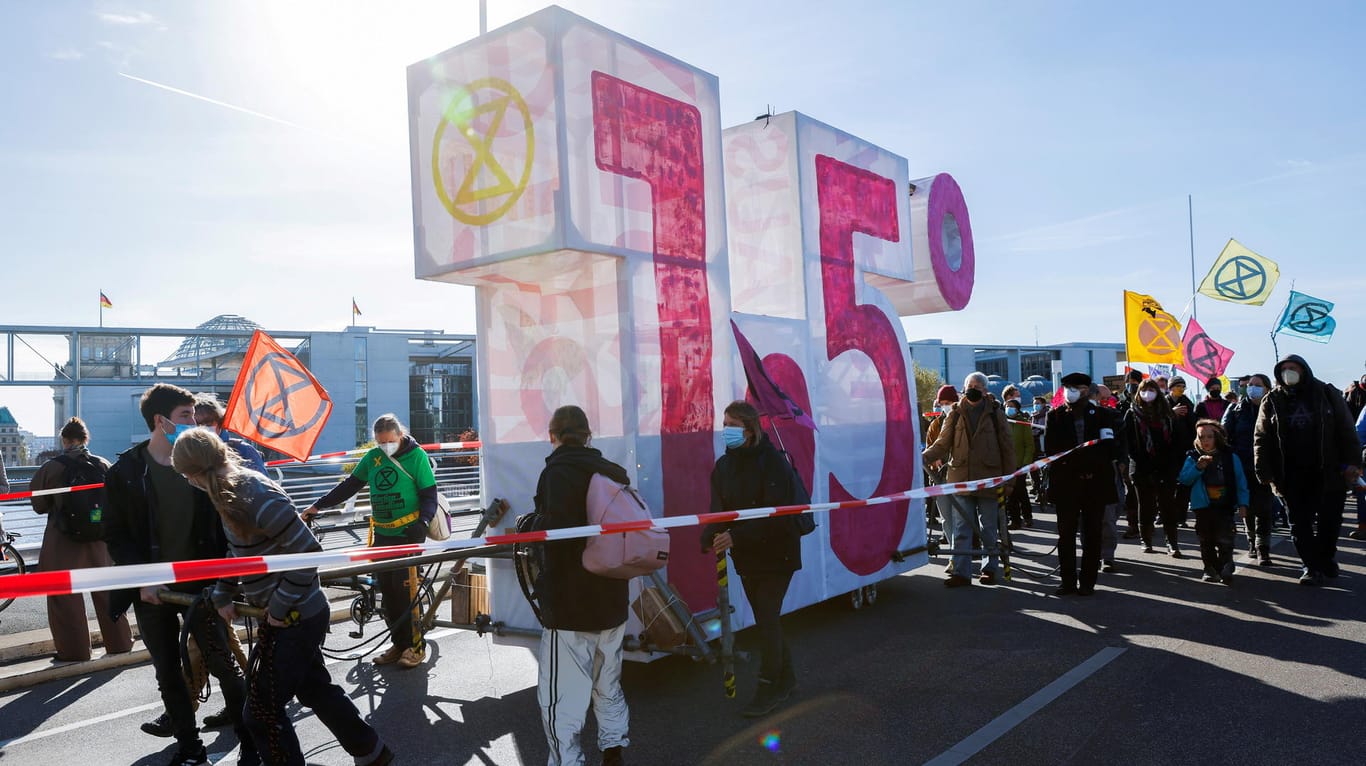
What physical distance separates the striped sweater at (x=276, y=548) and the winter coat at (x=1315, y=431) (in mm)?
8224

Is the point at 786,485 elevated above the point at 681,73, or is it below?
below

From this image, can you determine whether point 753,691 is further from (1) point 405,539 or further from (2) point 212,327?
(2) point 212,327

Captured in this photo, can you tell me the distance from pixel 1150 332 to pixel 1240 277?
353 centimetres

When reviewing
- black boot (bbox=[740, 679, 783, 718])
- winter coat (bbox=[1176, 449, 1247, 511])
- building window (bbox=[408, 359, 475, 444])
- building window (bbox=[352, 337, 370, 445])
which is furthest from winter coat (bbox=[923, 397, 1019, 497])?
building window (bbox=[408, 359, 475, 444])

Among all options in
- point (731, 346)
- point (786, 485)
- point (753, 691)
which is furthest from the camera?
point (731, 346)

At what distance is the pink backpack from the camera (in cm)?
426

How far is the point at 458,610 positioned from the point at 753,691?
217 cm

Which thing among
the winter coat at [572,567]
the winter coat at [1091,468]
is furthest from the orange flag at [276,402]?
the winter coat at [1091,468]

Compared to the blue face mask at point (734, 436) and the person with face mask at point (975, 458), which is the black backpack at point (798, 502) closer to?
the blue face mask at point (734, 436)

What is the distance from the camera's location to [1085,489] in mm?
8188

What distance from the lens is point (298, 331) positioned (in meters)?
53.9

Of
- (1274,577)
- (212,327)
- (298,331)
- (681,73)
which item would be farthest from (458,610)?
(212,327)

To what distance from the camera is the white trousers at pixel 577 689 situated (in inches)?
169

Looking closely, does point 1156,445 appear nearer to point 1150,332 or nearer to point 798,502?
point 1150,332
